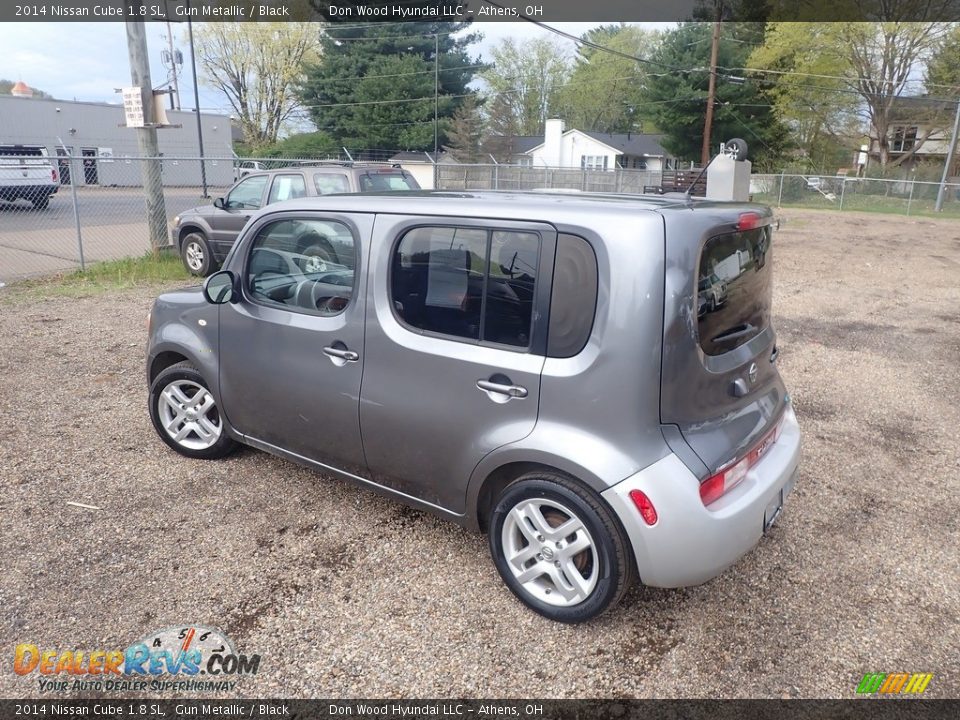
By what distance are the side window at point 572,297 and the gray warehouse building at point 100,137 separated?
92.2 feet

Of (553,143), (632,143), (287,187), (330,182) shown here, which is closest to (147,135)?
(287,187)

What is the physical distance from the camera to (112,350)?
6719 millimetres

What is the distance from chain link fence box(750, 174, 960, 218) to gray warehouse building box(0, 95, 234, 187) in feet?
82.4

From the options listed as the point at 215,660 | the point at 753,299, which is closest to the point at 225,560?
the point at 215,660

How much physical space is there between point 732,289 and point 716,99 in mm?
44457

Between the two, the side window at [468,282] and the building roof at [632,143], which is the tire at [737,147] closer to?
the side window at [468,282]

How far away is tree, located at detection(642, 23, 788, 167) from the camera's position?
41.7 metres

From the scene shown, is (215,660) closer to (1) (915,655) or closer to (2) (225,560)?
(2) (225,560)

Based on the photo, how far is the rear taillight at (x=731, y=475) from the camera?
100 inches

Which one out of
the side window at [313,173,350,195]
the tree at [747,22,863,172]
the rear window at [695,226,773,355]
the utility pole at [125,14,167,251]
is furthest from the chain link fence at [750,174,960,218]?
the rear window at [695,226,773,355]

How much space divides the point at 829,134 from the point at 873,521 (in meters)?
49.3

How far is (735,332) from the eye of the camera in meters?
2.85

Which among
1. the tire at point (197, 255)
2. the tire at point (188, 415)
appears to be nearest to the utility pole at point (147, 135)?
the tire at point (197, 255)

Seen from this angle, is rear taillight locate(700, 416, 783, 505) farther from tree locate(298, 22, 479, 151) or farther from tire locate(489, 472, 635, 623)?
Result: tree locate(298, 22, 479, 151)
